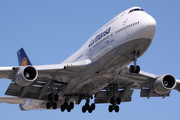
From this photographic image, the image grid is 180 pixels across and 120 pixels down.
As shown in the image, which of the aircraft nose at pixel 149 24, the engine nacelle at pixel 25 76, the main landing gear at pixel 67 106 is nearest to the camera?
the aircraft nose at pixel 149 24

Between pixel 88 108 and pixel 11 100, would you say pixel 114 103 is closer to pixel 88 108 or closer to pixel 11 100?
pixel 88 108

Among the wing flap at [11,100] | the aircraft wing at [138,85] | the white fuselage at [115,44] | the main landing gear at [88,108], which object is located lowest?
the main landing gear at [88,108]

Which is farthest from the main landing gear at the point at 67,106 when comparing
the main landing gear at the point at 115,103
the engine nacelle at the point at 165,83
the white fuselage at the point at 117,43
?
the engine nacelle at the point at 165,83

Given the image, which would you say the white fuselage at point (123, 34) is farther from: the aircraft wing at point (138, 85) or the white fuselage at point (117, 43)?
the aircraft wing at point (138, 85)

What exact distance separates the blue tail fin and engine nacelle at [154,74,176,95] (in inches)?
554

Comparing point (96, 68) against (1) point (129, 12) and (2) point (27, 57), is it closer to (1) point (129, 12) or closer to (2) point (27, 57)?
Result: (1) point (129, 12)

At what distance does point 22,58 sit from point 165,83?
53.4ft

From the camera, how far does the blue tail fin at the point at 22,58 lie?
35559mm

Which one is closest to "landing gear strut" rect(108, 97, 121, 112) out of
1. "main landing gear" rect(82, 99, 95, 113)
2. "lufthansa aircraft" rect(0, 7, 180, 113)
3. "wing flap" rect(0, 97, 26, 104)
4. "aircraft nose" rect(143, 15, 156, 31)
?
"lufthansa aircraft" rect(0, 7, 180, 113)

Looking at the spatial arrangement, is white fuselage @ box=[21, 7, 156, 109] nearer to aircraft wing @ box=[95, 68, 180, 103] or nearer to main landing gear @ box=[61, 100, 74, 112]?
aircraft wing @ box=[95, 68, 180, 103]

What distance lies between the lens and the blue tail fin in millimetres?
35559

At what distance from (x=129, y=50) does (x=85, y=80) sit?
18.3 feet

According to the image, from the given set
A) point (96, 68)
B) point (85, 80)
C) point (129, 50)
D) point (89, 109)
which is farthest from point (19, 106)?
point (129, 50)

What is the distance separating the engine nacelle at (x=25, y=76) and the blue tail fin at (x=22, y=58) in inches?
391
